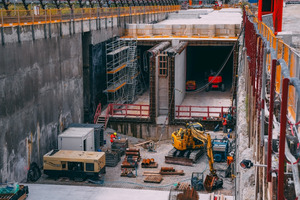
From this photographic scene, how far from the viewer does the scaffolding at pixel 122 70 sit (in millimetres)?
39125

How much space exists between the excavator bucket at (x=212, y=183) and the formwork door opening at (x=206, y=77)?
10749 millimetres

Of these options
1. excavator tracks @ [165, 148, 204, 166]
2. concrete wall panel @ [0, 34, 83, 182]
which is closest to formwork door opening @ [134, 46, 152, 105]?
concrete wall panel @ [0, 34, 83, 182]

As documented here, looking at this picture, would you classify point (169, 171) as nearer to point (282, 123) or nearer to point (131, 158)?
point (131, 158)

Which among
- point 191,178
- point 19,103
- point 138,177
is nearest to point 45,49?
point 19,103

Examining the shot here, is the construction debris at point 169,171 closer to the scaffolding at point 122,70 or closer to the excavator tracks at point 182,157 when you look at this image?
the excavator tracks at point 182,157

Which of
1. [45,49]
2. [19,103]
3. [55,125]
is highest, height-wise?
[45,49]

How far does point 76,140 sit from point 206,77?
2617cm

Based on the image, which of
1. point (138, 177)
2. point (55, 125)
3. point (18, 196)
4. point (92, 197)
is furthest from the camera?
point (55, 125)

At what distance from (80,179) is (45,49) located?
26.7 ft

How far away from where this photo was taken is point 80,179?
2478cm

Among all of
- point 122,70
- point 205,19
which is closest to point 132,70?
point 122,70

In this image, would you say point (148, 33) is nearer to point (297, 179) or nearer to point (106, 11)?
point (106, 11)

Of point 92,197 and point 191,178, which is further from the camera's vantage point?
point 191,178

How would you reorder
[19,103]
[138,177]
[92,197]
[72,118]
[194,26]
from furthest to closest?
[194,26] → [72,118] → [138,177] → [19,103] → [92,197]
